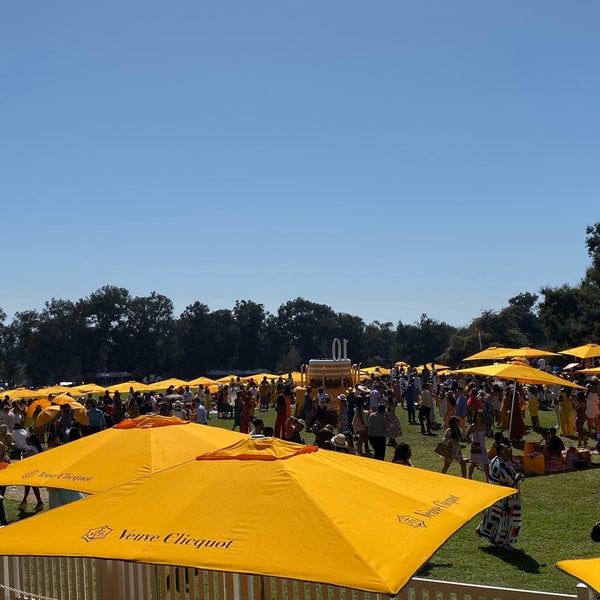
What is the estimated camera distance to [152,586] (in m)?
6.25

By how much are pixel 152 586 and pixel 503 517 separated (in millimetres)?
5009

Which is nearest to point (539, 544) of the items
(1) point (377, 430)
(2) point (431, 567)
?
(2) point (431, 567)

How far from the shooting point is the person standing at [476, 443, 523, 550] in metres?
9.76

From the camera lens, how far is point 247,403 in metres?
23.6

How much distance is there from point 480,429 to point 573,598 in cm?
973

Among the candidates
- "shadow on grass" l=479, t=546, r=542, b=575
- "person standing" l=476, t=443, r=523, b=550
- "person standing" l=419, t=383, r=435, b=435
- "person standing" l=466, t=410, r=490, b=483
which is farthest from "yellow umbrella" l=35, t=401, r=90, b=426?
"shadow on grass" l=479, t=546, r=542, b=575

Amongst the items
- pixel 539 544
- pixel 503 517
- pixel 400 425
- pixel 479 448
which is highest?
pixel 479 448

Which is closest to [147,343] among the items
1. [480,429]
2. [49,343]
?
[49,343]

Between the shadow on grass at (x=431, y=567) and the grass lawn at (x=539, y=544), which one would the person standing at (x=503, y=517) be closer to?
the grass lawn at (x=539, y=544)

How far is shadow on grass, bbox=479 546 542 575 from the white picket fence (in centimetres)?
261

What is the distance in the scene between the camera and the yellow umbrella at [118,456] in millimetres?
6934

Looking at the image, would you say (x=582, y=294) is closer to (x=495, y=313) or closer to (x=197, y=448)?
(x=495, y=313)

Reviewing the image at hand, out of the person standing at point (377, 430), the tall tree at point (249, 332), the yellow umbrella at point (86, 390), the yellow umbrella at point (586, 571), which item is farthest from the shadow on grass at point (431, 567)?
the tall tree at point (249, 332)

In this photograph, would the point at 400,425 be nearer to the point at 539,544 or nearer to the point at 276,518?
the point at 539,544
